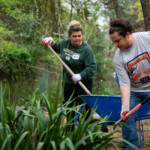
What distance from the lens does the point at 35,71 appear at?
8.62 meters

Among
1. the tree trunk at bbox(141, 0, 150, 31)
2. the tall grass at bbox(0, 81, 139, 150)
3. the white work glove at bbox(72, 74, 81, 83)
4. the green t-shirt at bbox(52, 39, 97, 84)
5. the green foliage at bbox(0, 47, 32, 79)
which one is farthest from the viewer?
the green foliage at bbox(0, 47, 32, 79)

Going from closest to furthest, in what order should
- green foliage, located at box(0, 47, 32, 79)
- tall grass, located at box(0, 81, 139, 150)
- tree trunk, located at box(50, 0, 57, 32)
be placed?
tall grass, located at box(0, 81, 139, 150) → green foliage, located at box(0, 47, 32, 79) → tree trunk, located at box(50, 0, 57, 32)

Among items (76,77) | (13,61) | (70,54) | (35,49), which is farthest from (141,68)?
(35,49)

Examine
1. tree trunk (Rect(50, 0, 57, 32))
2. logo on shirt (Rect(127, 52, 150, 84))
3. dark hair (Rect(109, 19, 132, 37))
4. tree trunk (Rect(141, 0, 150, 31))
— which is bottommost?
logo on shirt (Rect(127, 52, 150, 84))

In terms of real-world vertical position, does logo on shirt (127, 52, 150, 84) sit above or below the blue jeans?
above

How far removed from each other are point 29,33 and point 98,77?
3.27 meters

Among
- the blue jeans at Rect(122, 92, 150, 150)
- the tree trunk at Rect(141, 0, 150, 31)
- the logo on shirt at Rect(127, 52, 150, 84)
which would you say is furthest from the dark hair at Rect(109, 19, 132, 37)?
the tree trunk at Rect(141, 0, 150, 31)

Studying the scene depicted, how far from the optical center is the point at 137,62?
2311mm

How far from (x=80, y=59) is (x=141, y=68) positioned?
1.02m

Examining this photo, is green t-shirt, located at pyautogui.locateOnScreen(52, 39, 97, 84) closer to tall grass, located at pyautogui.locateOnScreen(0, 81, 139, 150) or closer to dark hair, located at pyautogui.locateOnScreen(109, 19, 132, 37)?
dark hair, located at pyautogui.locateOnScreen(109, 19, 132, 37)

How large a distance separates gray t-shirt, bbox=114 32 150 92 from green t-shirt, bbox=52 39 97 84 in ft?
2.29

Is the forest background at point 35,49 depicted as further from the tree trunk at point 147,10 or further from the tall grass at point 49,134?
the tall grass at point 49,134

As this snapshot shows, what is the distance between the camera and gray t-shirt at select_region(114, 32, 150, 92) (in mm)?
2305

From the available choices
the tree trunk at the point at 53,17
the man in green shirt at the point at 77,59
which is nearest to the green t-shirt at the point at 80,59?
the man in green shirt at the point at 77,59
